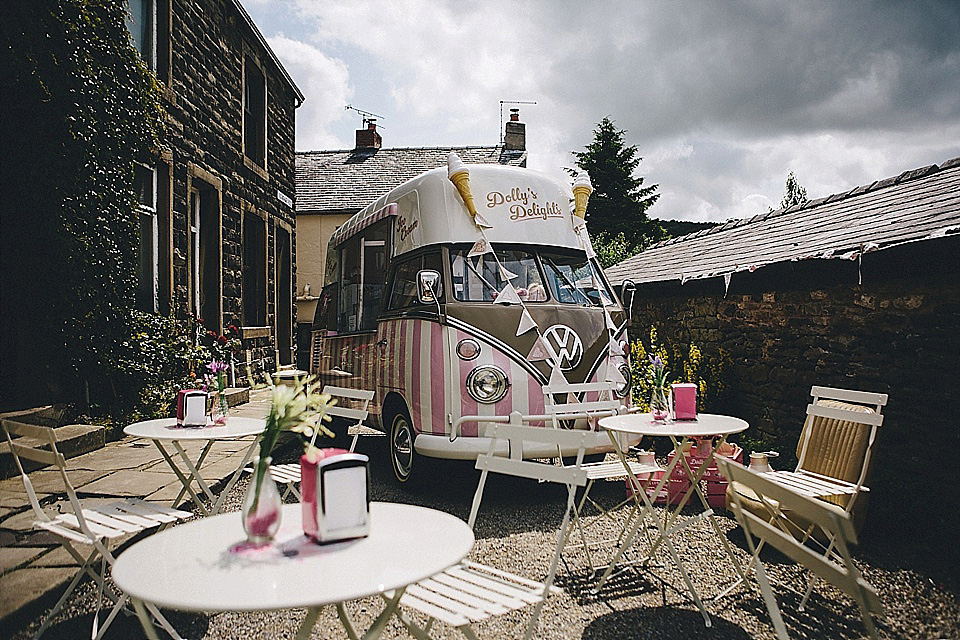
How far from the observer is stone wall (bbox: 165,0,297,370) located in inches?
392

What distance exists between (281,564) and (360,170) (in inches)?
913

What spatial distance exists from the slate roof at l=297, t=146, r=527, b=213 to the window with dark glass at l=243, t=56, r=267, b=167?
740 centimetres

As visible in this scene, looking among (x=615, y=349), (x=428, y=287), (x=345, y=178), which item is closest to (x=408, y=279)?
(x=428, y=287)

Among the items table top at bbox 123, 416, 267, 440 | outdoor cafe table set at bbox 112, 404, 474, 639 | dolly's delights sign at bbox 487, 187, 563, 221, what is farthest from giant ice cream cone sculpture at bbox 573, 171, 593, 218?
outdoor cafe table set at bbox 112, 404, 474, 639

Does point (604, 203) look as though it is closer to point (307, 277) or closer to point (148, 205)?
point (307, 277)

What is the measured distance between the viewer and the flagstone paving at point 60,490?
376 cm

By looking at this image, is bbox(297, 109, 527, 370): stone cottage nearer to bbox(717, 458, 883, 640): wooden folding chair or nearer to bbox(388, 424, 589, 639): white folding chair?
bbox(388, 424, 589, 639): white folding chair

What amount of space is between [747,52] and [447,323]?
4847mm

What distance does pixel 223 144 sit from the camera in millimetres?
11758

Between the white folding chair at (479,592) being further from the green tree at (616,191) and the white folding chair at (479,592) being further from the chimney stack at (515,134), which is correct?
the green tree at (616,191)

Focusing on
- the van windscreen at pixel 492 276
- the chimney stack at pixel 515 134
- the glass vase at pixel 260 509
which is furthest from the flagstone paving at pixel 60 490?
the chimney stack at pixel 515 134

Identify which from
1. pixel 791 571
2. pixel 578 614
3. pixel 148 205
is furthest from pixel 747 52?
pixel 148 205

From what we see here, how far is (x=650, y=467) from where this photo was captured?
477 cm

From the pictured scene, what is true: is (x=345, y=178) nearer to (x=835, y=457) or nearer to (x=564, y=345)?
(x=564, y=345)
